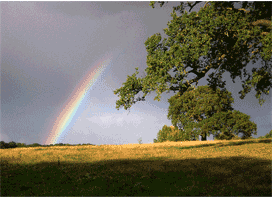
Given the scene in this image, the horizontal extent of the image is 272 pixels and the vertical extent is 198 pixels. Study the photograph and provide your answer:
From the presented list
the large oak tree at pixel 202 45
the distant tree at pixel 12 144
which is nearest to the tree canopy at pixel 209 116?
the large oak tree at pixel 202 45

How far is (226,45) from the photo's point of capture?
1823cm

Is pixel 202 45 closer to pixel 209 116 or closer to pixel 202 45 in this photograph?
pixel 202 45

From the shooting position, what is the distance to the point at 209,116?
3766 cm

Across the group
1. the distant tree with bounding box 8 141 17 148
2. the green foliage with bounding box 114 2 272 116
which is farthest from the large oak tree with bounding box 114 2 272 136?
the distant tree with bounding box 8 141 17 148

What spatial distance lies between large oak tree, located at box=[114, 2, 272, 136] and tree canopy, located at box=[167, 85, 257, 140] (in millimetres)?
16877

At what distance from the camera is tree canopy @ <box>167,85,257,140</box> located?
3579 cm

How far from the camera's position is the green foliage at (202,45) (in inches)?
625

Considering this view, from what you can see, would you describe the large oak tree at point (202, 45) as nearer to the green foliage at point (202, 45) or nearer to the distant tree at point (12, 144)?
the green foliage at point (202, 45)

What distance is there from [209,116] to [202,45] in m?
24.4

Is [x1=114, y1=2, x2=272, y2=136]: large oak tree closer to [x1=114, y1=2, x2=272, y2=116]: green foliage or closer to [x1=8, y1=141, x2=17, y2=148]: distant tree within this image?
[x1=114, y1=2, x2=272, y2=116]: green foliage

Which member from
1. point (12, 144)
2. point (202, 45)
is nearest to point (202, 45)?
point (202, 45)

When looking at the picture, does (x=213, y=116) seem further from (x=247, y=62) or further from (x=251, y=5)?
(x=251, y=5)

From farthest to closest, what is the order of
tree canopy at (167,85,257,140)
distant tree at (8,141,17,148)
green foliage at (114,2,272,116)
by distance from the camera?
tree canopy at (167,85,257,140) < distant tree at (8,141,17,148) < green foliage at (114,2,272,116)

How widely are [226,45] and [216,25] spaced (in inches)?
116
